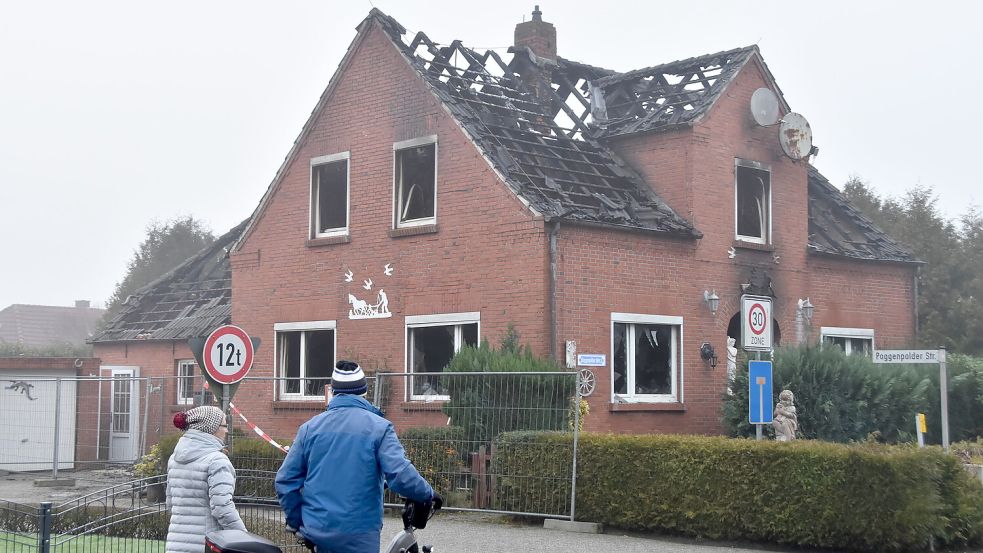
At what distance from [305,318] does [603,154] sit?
6299mm

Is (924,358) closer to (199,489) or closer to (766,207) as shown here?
(766,207)

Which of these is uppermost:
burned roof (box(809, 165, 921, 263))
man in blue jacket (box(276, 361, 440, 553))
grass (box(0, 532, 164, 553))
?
burned roof (box(809, 165, 921, 263))

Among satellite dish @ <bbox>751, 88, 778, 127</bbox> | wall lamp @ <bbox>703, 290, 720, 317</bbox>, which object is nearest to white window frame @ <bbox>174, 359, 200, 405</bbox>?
wall lamp @ <bbox>703, 290, 720, 317</bbox>

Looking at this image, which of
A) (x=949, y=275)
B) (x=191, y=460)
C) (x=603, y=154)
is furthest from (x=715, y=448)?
(x=949, y=275)

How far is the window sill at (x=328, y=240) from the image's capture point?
2180 cm

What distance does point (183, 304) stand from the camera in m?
33.0

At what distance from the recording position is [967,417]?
21938mm

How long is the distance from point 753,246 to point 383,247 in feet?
21.6

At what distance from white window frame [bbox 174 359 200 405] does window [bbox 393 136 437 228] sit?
15.5 feet

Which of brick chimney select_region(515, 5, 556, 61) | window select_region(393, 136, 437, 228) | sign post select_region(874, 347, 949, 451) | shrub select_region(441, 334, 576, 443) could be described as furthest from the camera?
brick chimney select_region(515, 5, 556, 61)

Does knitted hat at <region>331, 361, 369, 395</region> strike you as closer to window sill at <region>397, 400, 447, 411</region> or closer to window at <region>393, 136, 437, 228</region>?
window sill at <region>397, 400, 447, 411</region>

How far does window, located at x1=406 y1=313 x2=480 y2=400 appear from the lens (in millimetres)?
19469

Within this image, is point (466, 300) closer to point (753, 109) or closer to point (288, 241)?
point (288, 241)

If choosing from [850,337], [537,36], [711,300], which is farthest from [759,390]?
[537,36]
